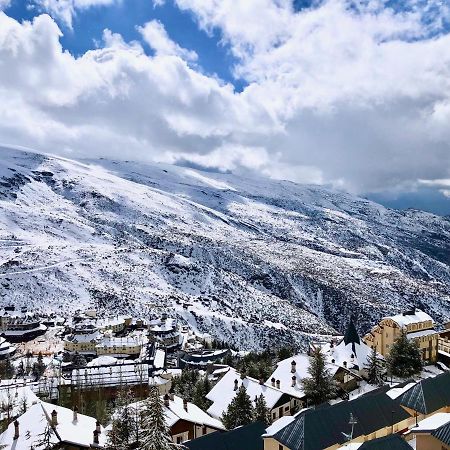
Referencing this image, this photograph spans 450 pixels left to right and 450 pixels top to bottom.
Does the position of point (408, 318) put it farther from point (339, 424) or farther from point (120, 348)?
point (120, 348)

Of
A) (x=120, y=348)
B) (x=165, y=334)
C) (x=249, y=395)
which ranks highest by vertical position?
(x=165, y=334)

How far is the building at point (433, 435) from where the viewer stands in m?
30.8

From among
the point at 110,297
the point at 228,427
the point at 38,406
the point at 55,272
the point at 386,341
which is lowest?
the point at 228,427

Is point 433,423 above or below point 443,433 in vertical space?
above

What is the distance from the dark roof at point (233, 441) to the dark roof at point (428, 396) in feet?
44.8

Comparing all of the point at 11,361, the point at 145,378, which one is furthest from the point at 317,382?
the point at 11,361

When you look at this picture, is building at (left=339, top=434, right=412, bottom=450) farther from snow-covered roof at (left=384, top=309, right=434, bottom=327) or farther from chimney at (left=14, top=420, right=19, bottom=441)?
snow-covered roof at (left=384, top=309, right=434, bottom=327)

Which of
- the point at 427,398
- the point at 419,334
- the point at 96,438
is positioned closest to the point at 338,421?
the point at 427,398

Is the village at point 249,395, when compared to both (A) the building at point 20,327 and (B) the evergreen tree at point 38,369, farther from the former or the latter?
(A) the building at point 20,327

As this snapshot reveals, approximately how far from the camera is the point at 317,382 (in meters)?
56.1

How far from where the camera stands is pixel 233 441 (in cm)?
4122

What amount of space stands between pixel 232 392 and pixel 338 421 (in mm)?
23606

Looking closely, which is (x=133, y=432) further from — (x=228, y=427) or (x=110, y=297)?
(x=110, y=297)

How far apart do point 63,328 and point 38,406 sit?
104 metres
